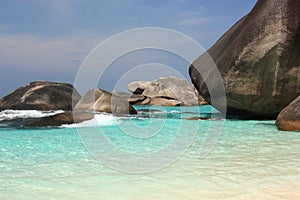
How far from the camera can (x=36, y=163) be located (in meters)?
3.71

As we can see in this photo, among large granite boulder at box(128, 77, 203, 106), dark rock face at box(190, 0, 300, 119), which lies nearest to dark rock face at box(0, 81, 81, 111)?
dark rock face at box(190, 0, 300, 119)

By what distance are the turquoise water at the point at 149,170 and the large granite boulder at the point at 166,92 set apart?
1990cm

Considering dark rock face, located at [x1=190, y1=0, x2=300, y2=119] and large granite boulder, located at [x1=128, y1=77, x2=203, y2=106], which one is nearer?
dark rock face, located at [x1=190, y1=0, x2=300, y2=119]

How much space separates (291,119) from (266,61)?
8.60 feet

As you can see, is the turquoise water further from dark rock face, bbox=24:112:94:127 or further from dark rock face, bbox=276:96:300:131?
dark rock face, bbox=24:112:94:127

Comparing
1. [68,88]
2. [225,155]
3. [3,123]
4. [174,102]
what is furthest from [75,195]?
[174,102]

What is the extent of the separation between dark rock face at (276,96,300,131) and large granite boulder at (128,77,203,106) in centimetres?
1753

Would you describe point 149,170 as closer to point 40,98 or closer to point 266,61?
point 266,61

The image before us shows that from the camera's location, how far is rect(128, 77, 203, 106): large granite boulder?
83.5ft

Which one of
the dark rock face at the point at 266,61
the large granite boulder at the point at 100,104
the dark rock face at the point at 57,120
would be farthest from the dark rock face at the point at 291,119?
the large granite boulder at the point at 100,104

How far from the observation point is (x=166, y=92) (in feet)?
88.0

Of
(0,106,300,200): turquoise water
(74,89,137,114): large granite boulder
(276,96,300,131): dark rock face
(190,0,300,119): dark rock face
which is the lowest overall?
(0,106,300,200): turquoise water

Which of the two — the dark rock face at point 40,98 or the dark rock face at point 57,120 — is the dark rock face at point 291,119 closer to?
the dark rock face at point 57,120

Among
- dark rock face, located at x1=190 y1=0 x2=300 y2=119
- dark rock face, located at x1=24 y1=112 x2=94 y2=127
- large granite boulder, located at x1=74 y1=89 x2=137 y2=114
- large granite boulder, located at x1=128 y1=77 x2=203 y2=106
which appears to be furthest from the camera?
large granite boulder, located at x1=128 y1=77 x2=203 y2=106
